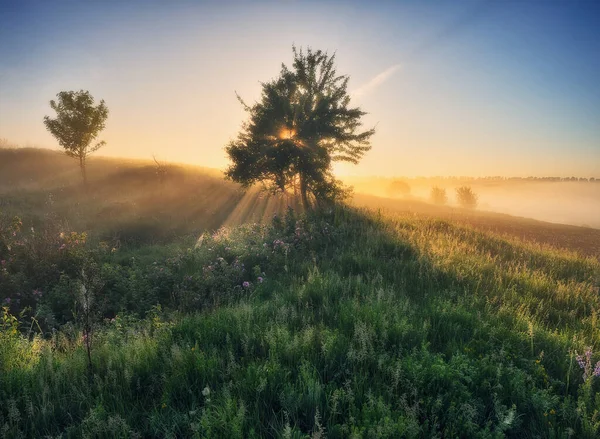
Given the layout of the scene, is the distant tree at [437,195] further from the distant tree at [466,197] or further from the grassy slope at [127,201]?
the grassy slope at [127,201]

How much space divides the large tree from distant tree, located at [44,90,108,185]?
56.3 feet

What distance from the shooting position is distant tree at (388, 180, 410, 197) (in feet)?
390

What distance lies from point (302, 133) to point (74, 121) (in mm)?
22251

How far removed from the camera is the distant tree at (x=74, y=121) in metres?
27.2

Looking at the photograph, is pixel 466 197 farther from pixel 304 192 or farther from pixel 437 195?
pixel 304 192

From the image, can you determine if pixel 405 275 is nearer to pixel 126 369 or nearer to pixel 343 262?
pixel 343 262

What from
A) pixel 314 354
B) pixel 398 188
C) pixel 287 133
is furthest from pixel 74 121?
pixel 398 188

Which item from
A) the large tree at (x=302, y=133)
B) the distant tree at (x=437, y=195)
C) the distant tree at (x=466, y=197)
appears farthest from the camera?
the distant tree at (x=437, y=195)

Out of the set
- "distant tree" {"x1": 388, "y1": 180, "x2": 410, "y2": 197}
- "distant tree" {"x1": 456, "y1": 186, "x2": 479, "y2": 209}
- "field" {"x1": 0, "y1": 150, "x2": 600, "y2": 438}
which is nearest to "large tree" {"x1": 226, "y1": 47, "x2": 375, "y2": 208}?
"field" {"x1": 0, "y1": 150, "x2": 600, "y2": 438}

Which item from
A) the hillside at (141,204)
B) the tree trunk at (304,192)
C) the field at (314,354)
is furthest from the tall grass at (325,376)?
the tree trunk at (304,192)

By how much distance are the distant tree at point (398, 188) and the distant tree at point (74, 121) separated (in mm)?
105658

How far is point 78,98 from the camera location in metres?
27.5

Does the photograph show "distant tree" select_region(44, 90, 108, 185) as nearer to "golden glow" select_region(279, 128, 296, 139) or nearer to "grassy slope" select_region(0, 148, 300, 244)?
"grassy slope" select_region(0, 148, 300, 244)

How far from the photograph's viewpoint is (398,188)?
392 feet
